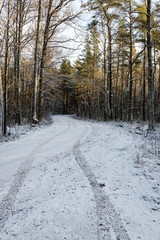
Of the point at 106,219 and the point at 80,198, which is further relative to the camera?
the point at 80,198

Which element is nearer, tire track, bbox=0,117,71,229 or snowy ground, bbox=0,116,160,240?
snowy ground, bbox=0,116,160,240

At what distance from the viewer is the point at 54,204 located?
2330 mm

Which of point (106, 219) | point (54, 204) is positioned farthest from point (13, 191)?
point (106, 219)

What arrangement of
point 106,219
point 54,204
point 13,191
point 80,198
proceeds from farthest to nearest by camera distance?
point 13,191 < point 80,198 < point 54,204 < point 106,219

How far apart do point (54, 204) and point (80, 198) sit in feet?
1.44

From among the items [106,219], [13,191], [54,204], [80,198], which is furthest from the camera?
[13,191]

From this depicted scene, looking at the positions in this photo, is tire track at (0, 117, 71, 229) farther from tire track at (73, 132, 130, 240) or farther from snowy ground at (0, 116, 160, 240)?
tire track at (73, 132, 130, 240)

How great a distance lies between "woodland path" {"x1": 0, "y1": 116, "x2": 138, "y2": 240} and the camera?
178 cm

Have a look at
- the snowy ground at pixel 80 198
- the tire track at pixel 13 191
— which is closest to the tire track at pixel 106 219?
the snowy ground at pixel 80 198

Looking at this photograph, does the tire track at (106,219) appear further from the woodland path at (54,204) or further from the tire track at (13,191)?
the tire track at (13,191)

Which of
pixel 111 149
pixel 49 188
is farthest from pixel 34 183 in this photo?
pixel 111 149

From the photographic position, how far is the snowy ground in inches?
71.3

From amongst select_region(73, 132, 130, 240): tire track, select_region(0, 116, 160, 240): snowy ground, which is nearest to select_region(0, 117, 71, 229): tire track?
select_region(0, 116, 160, 240): snowy ground

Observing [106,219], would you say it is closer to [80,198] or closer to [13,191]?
[80,198]
